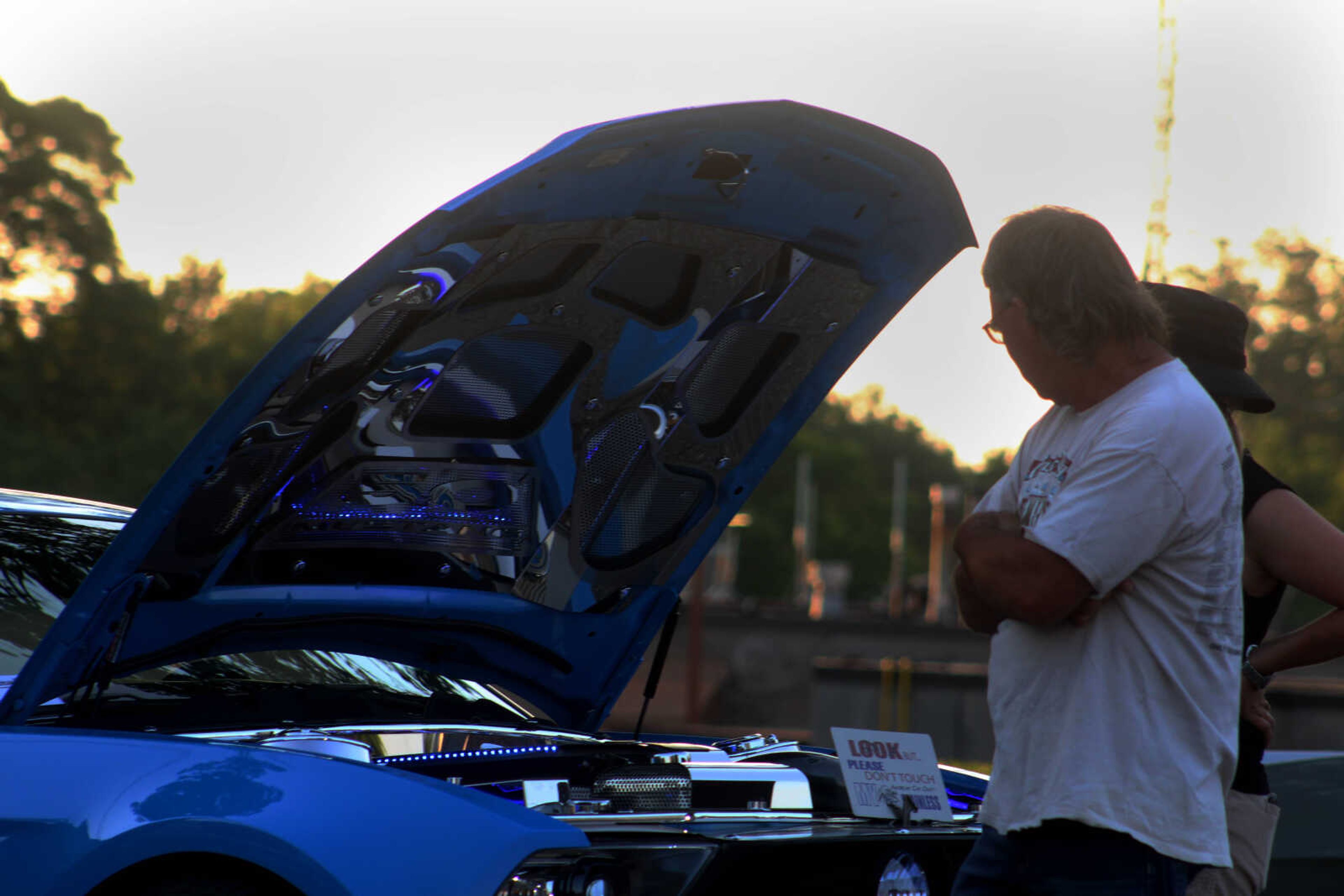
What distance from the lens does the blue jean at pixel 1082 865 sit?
2018 mm

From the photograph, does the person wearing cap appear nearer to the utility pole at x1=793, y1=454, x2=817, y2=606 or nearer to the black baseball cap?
the black baseball cap

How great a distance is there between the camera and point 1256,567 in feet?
8.41

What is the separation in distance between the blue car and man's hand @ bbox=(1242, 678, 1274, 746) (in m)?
0.67

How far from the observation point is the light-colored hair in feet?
6.93

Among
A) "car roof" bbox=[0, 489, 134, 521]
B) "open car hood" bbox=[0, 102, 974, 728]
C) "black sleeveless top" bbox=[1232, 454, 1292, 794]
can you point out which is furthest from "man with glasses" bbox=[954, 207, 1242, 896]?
"car roof" bbox=[0, 489, 134, 521]

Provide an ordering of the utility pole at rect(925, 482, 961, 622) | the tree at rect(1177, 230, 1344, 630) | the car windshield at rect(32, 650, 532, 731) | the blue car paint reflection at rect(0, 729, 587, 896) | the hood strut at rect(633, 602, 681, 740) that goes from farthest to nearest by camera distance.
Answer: the tree at rect(1177, 230, 1344, 630) → the utility pole at rect(925, 482, 961, 622) → the hood strut at rect(633, 602, 681, 740) → the car windshield at rect(32, 650, 532, 731) → the blue car paint reflection at rect(0, 729, 587, 896)

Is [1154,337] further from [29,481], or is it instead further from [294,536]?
[29,481]

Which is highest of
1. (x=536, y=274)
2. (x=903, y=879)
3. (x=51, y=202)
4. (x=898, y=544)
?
(x=51, y=202)

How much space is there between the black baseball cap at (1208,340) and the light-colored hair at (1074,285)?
1.77 ft

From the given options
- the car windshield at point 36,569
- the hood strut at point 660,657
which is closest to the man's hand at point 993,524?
the hood strut at point 660,657

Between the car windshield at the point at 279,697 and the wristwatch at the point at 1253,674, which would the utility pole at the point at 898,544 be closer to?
the car windshield at the point at 279,697

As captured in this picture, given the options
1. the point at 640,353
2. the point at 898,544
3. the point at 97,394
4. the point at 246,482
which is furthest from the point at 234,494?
the point at 898,544

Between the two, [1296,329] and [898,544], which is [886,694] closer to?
[898,544]

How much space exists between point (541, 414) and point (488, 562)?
1.30 feet
